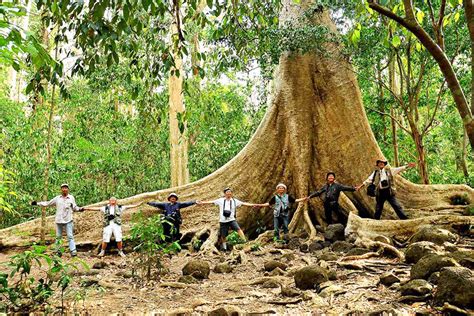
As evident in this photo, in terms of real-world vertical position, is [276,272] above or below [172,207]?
below

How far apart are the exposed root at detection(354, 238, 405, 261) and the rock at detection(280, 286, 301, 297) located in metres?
1.96

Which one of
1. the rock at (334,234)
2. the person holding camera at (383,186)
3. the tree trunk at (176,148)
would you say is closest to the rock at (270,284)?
the rock at (334,234)

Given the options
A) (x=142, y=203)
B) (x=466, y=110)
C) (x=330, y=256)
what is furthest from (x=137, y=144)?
(x=466, y=110)

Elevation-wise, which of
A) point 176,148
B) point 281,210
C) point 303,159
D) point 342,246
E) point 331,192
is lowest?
point 342,246

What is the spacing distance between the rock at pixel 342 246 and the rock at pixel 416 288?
2917 millimetres

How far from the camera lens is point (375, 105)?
13461 mm

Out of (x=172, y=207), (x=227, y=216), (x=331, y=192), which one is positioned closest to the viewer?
(x=227, y=216)

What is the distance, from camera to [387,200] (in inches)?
335

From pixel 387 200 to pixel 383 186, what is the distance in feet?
1.31

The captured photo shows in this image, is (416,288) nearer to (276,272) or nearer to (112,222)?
(276,272)

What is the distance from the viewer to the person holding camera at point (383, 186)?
8258 mm

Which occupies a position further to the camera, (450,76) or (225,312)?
(225,312)

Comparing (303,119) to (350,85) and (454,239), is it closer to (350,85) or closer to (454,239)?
(350,85)

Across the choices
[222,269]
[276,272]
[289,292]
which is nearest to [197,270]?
[222,269]
